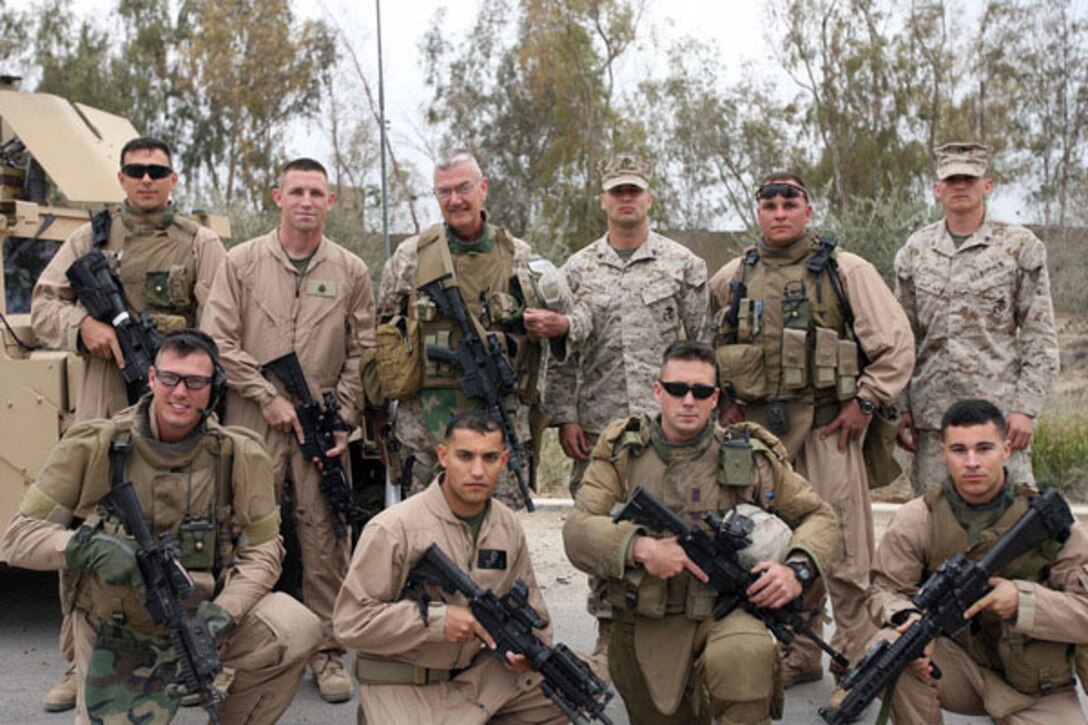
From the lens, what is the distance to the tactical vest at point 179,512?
12.6ft

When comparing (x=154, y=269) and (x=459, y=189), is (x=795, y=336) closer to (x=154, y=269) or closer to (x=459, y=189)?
(x=459, y=189)

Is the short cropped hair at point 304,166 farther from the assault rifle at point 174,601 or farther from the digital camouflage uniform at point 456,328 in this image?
the assault rifle at point 174,601

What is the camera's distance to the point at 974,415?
3.87 meters

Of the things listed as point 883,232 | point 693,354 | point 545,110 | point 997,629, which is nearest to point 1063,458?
point 997,629

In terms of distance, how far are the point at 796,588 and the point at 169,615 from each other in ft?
6.47

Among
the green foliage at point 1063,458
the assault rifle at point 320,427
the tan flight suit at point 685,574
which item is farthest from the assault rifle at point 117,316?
the green foliage at point 1063,458

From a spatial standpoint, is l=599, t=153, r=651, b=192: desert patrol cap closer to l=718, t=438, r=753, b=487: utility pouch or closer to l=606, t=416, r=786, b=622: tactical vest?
l=606, t=416, r=786, b=622: tactical vest

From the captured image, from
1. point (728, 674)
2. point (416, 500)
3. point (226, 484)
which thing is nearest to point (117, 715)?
point (226, 484)

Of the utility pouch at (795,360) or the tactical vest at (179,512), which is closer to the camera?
the tactical vest at (179,512)

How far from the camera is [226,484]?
4059 mm

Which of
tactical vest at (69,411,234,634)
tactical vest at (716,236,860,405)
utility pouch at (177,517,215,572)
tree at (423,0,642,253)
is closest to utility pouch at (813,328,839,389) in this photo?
tactical vest at (716,236,860,405)

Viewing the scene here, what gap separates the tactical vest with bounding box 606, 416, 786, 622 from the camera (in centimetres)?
394

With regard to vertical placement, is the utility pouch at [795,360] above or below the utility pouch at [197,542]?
above

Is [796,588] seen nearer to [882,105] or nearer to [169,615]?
[169,615]
